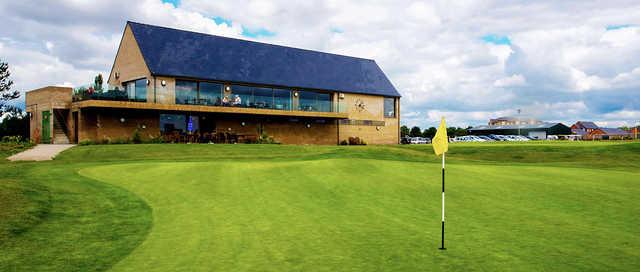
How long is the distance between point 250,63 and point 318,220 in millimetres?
37202

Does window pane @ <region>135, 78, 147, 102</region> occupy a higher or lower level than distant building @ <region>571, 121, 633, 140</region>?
higher

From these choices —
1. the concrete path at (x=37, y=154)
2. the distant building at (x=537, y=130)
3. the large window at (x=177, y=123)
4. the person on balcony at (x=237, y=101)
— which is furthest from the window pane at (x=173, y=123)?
the distant building at (x=537, y=130)

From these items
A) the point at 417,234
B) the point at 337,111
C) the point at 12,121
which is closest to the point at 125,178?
the point at 417,234

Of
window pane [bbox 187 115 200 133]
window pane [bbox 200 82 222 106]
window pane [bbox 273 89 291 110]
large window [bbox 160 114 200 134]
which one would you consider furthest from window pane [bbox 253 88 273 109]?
large window [bbox 160 114 200 134]

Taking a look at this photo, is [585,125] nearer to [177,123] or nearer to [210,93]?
[210,93]

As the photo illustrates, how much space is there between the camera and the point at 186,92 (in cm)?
3803

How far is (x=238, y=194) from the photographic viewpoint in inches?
456

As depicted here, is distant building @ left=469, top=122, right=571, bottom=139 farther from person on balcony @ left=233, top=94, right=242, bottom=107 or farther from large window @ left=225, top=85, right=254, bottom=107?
person on balcony @ left=233, top=94, right=242, bottom=107

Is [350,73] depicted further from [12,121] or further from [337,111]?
[12,121]

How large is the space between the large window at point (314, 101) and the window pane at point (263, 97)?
2957 millimetres

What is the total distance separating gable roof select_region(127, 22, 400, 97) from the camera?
129 feet

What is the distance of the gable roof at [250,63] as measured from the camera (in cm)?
3938

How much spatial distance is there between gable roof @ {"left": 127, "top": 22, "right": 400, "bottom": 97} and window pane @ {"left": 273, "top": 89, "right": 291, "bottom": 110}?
32.8 inches

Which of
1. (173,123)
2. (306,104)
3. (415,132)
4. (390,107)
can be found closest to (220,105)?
(173,123)
